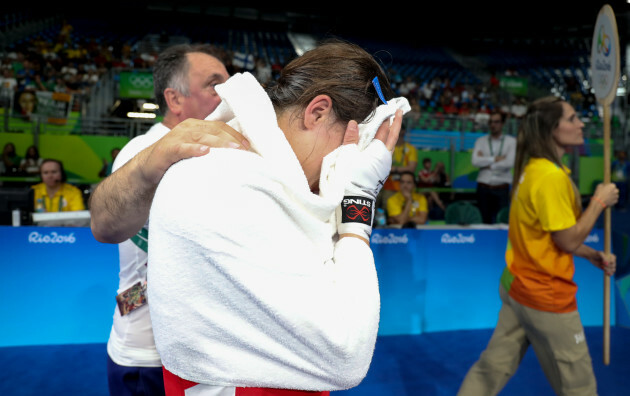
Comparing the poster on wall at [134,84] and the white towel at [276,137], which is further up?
the white towel at [276,137]

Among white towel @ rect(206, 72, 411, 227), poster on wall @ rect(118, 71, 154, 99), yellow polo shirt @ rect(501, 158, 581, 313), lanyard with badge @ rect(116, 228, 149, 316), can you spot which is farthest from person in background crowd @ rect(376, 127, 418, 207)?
poster on wall @ rect(118, 71, 154, 99)

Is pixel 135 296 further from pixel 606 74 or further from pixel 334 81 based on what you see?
pixel 606 74

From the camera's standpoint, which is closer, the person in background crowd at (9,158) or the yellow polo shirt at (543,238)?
the yellow polo shirt at (543,238)

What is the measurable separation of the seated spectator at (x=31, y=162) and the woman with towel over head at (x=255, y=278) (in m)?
7.76

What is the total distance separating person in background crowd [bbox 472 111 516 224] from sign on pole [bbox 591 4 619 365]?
11.6 ft

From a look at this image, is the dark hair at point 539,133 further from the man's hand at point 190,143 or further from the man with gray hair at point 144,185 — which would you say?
the man's hand at point 190,143

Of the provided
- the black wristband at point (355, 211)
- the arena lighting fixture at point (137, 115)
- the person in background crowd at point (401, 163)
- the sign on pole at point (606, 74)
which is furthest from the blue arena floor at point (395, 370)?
the arena lighting fixture at point (137, 115)

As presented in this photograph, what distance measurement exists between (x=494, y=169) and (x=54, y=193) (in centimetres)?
521

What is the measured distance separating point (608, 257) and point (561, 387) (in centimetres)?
72

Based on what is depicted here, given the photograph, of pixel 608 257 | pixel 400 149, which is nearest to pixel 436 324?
pixel 608 257

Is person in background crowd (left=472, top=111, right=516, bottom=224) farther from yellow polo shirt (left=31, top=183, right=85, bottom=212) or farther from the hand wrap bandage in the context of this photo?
the hand wrap bandage

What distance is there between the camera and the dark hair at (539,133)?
90.4 inches

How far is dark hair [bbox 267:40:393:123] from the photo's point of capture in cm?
98

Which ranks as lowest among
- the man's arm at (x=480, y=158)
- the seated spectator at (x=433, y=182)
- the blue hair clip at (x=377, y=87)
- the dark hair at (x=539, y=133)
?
the seated spectator at (x=433, y=182)
